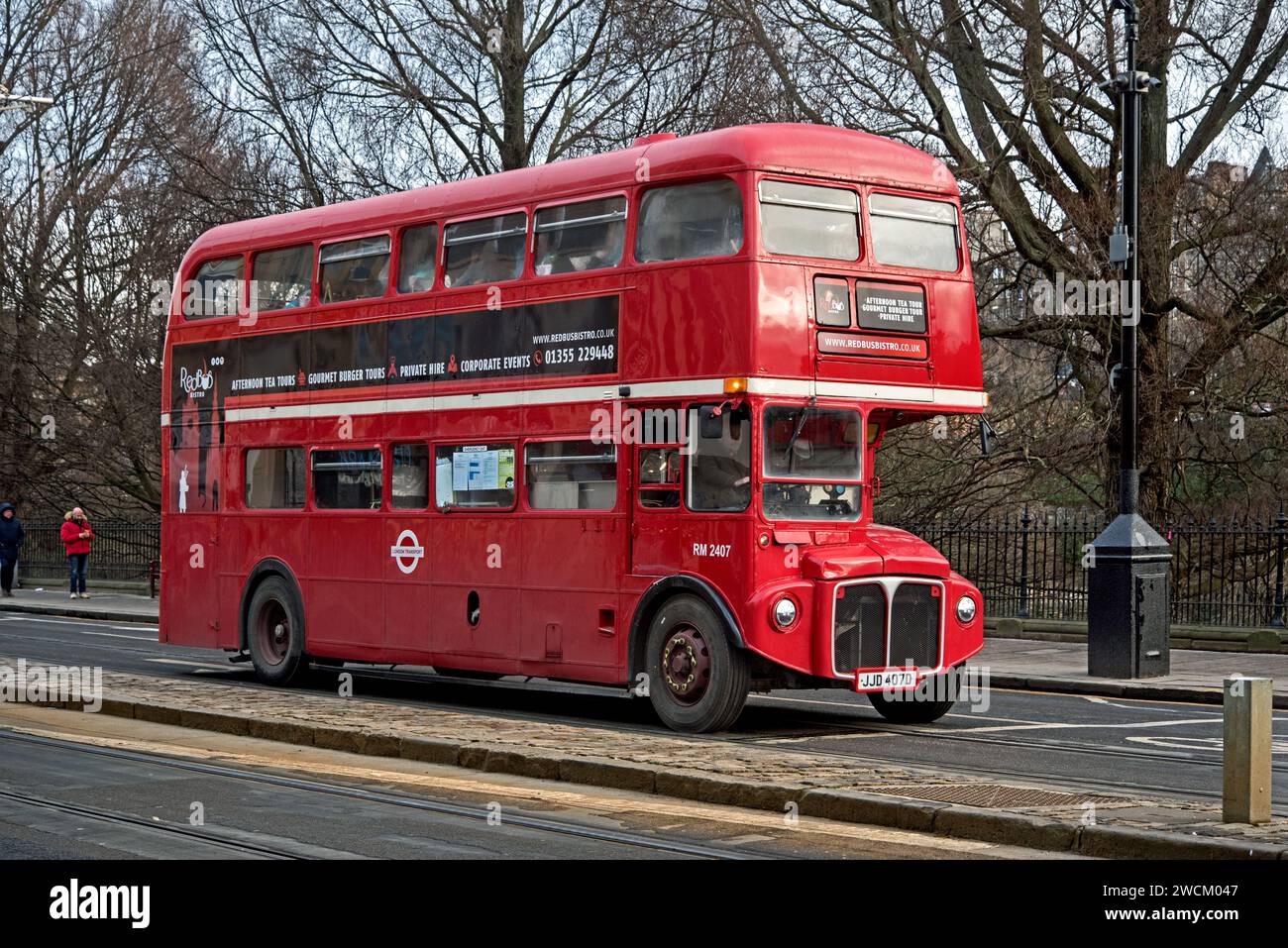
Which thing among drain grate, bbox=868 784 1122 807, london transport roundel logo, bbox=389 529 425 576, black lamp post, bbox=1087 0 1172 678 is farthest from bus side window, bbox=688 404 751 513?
black lamp post, bbox=1087 0 1172 678

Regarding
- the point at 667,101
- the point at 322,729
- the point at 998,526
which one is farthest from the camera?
the point at 667,101

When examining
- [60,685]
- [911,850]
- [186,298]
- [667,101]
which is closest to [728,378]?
[911,850]

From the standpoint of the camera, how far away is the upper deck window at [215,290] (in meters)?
19.2

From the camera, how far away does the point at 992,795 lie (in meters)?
9.67

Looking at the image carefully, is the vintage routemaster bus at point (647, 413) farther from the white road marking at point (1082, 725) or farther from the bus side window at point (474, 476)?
the white road marking at point (1082, 725)

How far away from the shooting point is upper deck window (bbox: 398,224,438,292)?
16.7 meters

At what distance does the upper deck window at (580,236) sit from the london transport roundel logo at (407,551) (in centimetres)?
302

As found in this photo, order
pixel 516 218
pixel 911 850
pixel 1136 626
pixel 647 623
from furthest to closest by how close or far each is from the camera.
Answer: pixel 1136 626 < pixel 516 218 < pixel 647 623 < pixel 911 850

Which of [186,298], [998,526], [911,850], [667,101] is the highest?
[667,101]

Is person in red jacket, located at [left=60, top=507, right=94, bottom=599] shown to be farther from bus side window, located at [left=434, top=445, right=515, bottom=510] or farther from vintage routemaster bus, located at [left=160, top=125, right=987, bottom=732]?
bus side window, located at [left=434, top=445, right=515, bottom=510]

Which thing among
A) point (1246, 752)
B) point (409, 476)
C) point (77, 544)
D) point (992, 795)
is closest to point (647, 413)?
point (409, 476)
